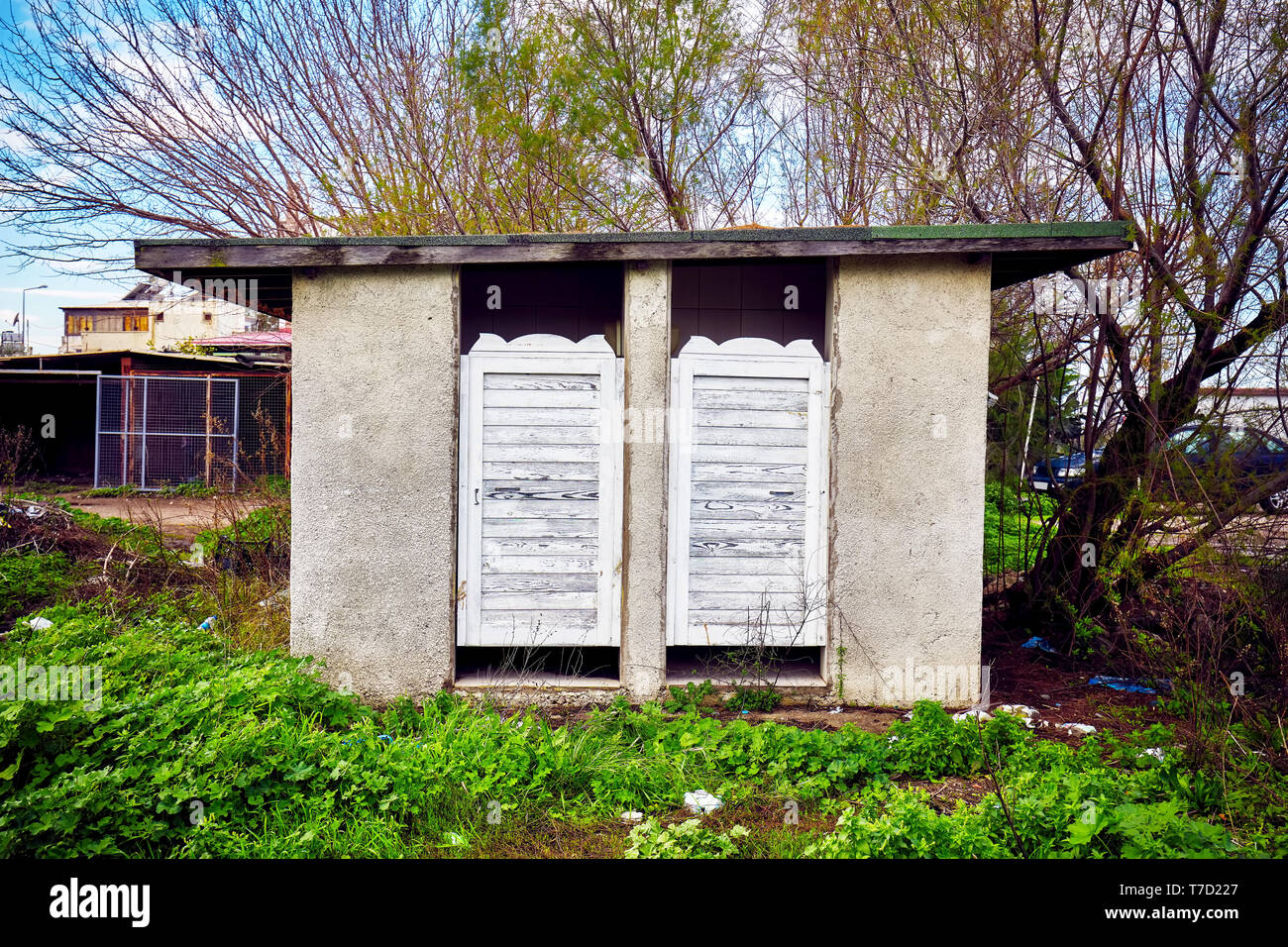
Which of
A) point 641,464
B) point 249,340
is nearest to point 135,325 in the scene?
point 249,340

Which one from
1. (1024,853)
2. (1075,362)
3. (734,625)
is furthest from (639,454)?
(1075,362)

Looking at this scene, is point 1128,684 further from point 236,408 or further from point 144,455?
point 144,455

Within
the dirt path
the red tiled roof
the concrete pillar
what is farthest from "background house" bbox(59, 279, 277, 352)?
the concrete pillar

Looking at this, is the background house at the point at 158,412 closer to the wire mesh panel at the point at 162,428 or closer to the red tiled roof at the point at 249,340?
the wire mesh panel at the point at 162,428

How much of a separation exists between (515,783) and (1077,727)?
11.8 feet

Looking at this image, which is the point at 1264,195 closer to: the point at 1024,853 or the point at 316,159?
the point at 1024,853

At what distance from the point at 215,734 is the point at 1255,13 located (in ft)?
28.2

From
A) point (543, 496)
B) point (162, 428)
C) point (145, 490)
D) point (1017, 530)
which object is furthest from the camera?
point (162, 428)

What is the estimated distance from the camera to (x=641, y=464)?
5.68m

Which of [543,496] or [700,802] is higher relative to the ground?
[543,496]

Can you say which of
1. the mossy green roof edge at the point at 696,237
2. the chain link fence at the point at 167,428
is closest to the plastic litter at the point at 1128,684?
the mossy green roof edge at the point at 696,237

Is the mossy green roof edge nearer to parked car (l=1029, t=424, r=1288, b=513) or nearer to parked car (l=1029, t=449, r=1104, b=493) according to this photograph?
parked car (l=1029, t=424, r=1288, b=513)

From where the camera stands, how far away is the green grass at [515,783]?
11.2ft

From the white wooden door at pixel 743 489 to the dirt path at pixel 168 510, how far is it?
514cm
